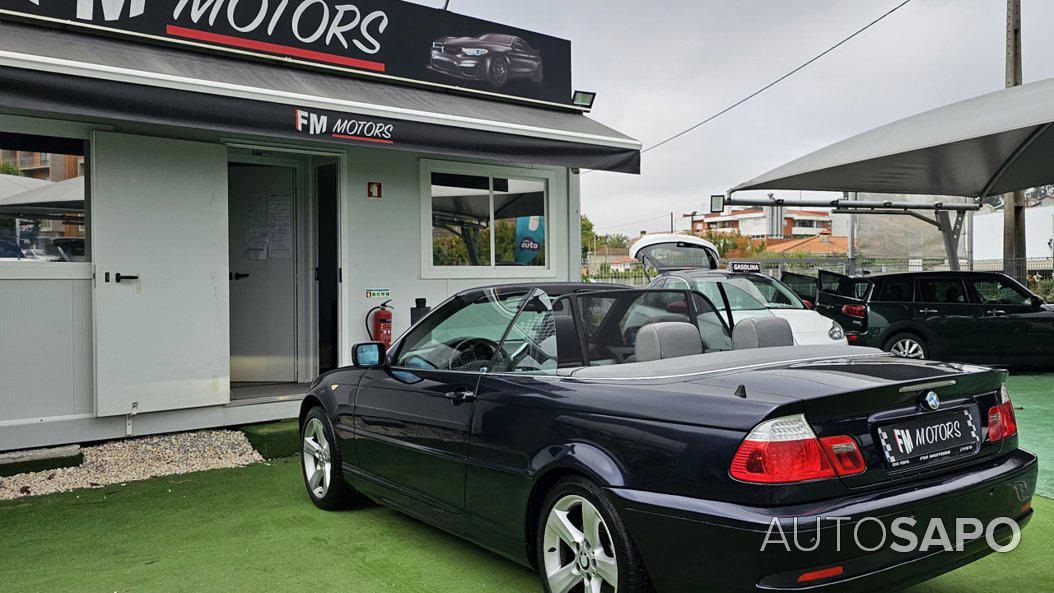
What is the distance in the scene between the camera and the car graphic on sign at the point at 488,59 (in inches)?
331

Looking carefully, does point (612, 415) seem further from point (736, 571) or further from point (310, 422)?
point (310, 422)

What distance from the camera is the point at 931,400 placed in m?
2.80

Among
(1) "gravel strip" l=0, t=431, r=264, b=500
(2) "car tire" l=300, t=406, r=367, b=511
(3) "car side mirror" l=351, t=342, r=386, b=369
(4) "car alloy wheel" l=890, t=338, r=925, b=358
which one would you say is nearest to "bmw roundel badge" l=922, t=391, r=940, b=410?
(3) "car side mirror" l=351, t=342, r=386, b=369

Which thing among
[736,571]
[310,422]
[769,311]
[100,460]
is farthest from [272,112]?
[769,311]

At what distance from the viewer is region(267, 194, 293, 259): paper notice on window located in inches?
335

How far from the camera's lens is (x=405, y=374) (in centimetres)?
428

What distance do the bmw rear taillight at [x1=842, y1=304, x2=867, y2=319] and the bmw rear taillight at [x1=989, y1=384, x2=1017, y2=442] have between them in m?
8.71

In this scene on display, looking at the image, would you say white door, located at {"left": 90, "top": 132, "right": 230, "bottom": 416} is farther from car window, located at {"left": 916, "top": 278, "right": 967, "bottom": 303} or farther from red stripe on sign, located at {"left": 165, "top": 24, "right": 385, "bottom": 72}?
car window, located at {"left": 916, "top": 278, "right": 967, "bottom": 303}

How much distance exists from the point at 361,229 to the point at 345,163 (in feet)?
2.11

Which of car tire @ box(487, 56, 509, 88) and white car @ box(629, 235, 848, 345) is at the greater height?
car tire @ box(487, 56, 509, 88)

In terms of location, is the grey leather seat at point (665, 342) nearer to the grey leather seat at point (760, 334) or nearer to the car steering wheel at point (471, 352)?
the grey leather seat at point (760, 334)

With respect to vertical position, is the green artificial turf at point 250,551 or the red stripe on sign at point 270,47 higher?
the red stripe on sign at point 270,47

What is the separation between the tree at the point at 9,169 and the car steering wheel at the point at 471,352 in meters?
4.03

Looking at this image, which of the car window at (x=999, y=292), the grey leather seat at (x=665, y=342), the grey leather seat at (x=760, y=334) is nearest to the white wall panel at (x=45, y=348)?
the grey leather seat at (x=665, y=342)
